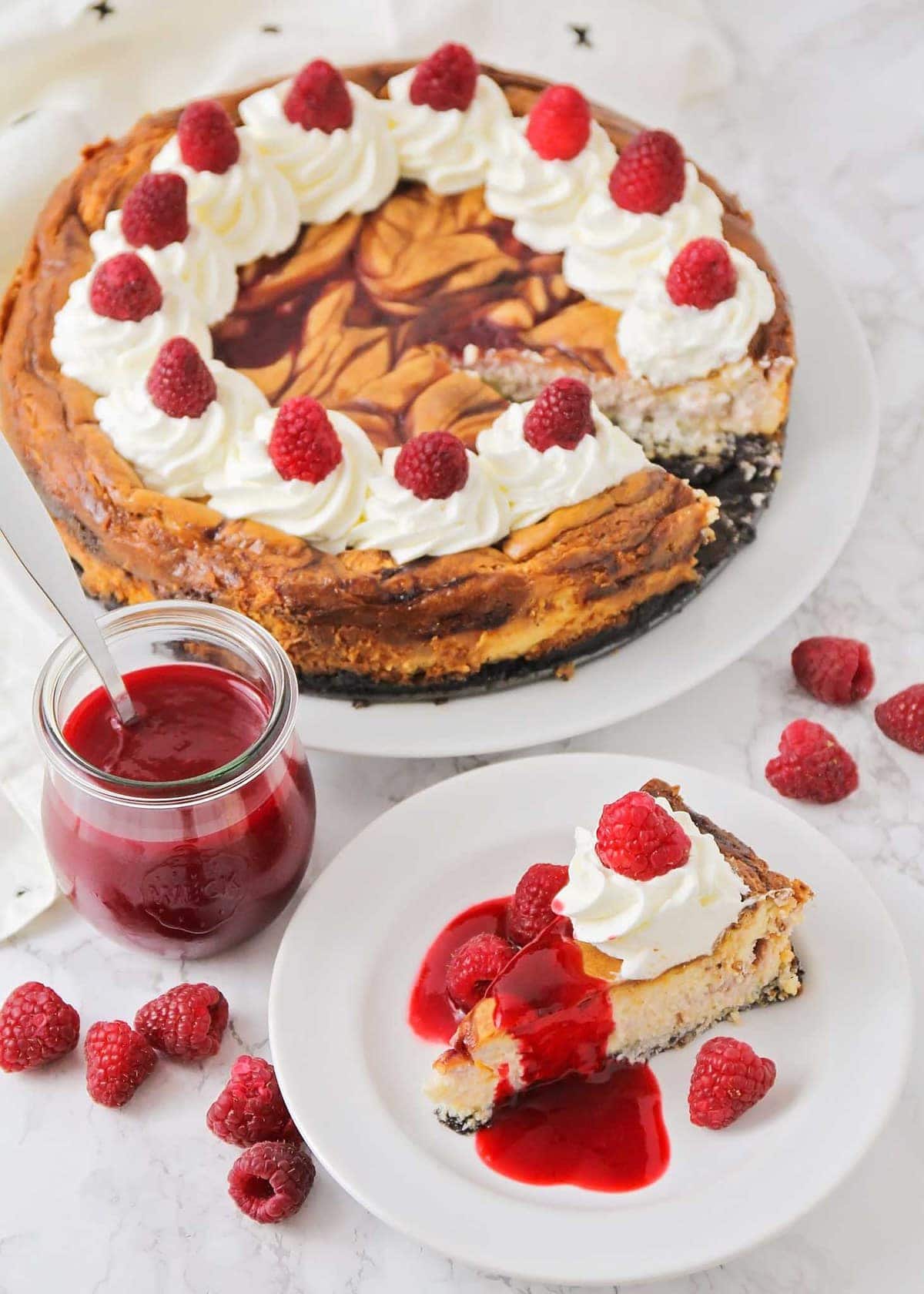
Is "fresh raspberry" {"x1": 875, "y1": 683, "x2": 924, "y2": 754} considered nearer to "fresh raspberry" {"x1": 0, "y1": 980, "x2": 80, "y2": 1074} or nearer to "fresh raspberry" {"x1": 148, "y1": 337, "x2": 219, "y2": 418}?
"fresh raspberry" {"x1": 148, "y1": 337, "x2": 219, "y2": 418}

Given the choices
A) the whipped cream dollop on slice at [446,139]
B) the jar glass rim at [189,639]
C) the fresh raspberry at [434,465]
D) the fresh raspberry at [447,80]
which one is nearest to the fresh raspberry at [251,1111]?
the jar glass rim at [189,639]

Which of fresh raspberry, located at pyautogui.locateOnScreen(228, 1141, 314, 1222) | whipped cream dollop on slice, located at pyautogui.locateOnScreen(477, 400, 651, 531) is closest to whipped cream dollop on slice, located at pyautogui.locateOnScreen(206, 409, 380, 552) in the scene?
whipped cream dollop on slice, located at pyautogui.locateOnScreen(477, 400, 651, 531)

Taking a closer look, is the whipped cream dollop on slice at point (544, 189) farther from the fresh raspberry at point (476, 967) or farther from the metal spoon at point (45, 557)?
the fresh raspberry at point (476, 967)

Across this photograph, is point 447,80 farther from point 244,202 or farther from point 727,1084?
point 727,1084

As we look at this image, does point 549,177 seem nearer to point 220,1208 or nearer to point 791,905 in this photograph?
point 791,905

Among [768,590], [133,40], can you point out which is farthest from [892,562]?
[133,40]
